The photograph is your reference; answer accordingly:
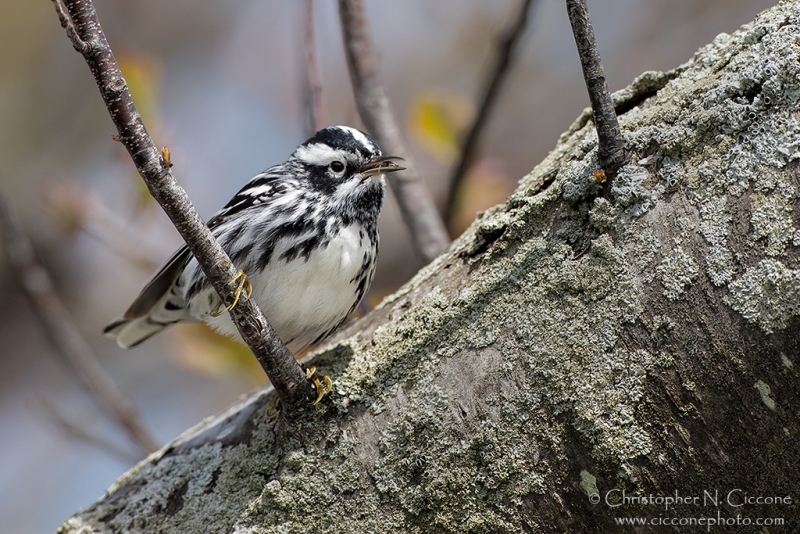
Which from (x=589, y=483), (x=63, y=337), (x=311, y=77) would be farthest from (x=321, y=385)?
(x=63, y=337)

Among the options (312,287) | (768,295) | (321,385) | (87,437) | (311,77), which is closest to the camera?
(768,295)

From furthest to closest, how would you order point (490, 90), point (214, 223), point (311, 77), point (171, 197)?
1. point (490, 90)
2. point (214, 223)
3. point (311, 77)
4. point (171, 197)

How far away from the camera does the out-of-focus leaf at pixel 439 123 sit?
384 cm

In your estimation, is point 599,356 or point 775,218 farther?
point 599,356

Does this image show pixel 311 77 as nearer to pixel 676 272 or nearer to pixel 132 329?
pixel 132 329

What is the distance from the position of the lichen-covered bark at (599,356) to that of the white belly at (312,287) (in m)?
0.64

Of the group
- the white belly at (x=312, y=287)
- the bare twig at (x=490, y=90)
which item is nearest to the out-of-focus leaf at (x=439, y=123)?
the bare twig at (x=490, y=90)

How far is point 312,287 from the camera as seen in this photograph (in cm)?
275

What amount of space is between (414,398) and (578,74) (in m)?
5.67

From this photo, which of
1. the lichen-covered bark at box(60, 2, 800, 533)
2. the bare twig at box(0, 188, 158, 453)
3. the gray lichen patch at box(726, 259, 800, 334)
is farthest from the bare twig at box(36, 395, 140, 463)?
the gray lichen patch at box(726, 259, 800, 334)

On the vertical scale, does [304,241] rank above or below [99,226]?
below

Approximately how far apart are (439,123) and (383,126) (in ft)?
1.69

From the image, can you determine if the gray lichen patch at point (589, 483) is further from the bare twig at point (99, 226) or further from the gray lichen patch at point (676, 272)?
the bare twig at point (99, 226)

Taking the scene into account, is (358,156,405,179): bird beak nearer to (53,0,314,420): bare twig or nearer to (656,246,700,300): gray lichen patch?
(53,0,314,420): bare twig
